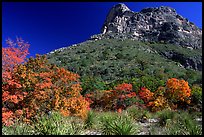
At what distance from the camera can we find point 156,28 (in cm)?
9625

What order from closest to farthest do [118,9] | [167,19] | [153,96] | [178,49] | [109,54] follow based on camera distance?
[153,96] → [109,54] → [178,49] → [167,19] → [118,9]

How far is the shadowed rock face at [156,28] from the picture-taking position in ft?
279

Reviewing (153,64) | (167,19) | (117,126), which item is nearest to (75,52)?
(153,64)

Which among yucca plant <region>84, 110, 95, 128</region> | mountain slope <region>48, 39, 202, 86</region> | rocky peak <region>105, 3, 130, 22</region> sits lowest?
yucca plant <region>84, 110, 95, 128</region>

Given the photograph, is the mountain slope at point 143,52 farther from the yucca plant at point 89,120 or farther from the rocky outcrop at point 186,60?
the yucca plant at point 89,120

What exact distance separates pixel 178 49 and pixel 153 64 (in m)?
21.5

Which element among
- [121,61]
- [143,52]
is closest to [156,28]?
[143,52]

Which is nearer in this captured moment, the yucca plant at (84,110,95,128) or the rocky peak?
the yucca plant at (84,110,95,128)

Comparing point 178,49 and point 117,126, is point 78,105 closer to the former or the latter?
point 117,126

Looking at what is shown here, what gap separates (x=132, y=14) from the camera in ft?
368

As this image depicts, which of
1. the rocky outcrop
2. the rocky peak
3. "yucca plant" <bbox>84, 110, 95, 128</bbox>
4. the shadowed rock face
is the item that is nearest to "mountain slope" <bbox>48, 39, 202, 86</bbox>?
the rocky outcrop

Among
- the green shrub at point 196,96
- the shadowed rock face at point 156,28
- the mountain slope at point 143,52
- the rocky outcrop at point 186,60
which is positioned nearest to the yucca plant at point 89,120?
Answer: the green shrub at point 196,96

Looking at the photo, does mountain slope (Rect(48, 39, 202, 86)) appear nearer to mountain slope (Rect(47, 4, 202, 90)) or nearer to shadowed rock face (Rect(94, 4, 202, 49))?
mountain slope (Rect(47, 4, 202, 90))

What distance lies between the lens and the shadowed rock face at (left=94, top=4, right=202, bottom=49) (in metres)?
85.1
